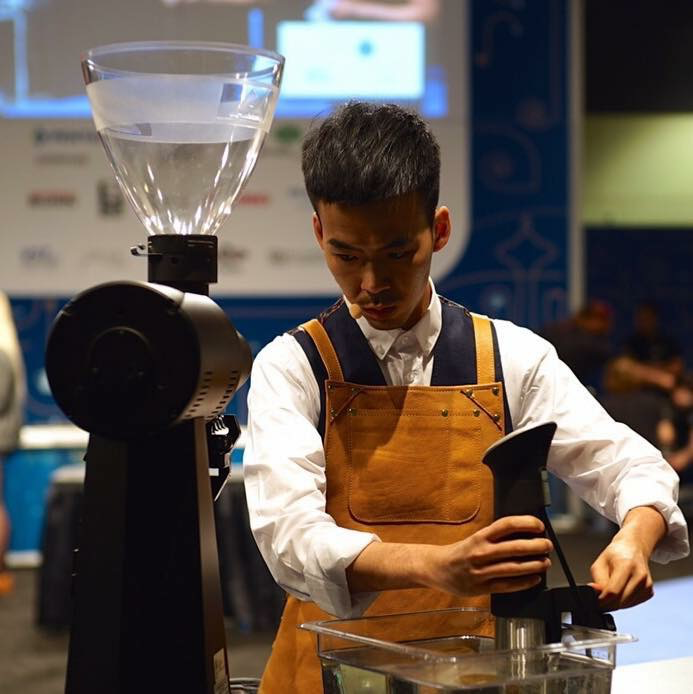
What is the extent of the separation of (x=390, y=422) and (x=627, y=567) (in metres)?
0.40

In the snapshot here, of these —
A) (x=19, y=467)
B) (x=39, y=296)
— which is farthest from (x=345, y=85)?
(x=19, y=467)

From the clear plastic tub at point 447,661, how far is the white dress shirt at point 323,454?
0.39ft

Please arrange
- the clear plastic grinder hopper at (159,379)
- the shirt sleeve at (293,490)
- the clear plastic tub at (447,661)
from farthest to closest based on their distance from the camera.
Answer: the shirt sleeve at (293,490) → the clear plastic grinder hopper at (159,379) → the clear plastic tub at (447,661)

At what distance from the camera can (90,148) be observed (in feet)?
23.0

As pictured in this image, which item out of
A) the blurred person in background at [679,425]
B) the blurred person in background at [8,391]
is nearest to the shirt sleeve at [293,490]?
the blurred person in background at [8,391]

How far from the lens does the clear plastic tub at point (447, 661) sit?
101 cm

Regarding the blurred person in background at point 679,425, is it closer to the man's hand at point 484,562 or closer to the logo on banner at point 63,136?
the logo on banner at point 63,136

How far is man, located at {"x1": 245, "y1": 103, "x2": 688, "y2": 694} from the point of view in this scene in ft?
4.29

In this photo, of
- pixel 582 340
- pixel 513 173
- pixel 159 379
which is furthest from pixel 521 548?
pixel 513 173

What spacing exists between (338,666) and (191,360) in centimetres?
29

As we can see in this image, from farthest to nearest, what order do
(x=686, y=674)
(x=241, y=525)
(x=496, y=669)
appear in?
(x=241, y=525)
(x=686, y=674)
(x=496, y=669)

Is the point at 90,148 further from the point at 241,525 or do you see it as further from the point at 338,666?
the point at 338,666

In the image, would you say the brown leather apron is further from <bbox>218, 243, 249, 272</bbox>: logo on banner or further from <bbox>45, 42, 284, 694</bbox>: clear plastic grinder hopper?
<bbox>218, 243, 249, 272</bbox>: logo on banner

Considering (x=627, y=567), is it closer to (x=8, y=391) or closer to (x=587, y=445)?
(x=587, y=445)
